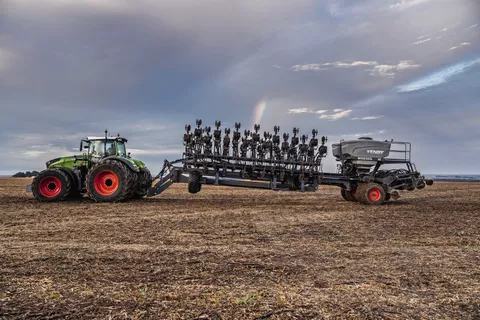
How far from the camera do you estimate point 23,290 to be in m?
4.11

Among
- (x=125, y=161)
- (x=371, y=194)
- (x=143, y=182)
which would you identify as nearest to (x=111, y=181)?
(x=125, y=161)

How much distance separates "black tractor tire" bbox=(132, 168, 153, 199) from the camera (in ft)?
45.7

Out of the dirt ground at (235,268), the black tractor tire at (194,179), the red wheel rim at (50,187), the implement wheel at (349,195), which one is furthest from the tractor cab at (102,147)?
the implement wheel at (349,195)

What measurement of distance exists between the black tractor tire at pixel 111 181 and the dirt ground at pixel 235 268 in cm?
335

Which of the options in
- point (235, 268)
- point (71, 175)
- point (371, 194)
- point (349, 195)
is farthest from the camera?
point (349, 195)

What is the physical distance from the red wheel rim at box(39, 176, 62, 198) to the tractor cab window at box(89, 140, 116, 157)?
172 centimetres

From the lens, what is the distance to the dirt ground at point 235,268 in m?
3.66

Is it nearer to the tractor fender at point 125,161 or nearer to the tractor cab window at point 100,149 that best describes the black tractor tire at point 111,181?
the tractor fender at point 125,161

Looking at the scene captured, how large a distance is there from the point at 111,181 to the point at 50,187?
2.57 meters

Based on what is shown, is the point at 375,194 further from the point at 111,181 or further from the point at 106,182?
the point at 106,182

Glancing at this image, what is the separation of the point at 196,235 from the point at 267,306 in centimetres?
401

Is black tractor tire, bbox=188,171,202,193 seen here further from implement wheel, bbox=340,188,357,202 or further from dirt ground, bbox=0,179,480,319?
implement wheel, bbox=340,188,357,202

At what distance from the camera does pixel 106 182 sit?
13430 millimetres

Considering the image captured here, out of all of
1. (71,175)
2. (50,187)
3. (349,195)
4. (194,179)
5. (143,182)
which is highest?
(71,175)
